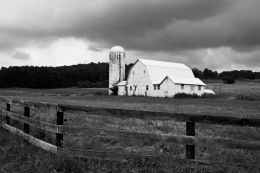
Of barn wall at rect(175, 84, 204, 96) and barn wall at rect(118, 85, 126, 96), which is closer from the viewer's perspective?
barn wall at rect(175, 84, 204, 96)

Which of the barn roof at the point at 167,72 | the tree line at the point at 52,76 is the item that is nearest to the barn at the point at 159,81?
the barn roof at the point at 167,72

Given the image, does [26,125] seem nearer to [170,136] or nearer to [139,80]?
[170,136]

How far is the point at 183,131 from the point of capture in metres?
11.2

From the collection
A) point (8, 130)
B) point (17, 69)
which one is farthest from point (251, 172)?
point (17, 69)

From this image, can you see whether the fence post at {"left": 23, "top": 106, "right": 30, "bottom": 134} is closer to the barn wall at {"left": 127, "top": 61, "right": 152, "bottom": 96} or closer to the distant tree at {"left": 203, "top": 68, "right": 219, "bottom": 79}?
the barn wall at {"left": 127, "top": 61, "right": 152, "bottom": 96}

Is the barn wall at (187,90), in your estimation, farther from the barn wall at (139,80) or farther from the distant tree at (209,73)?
the distant tree at (209,73)

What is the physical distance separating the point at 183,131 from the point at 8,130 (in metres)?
5.58

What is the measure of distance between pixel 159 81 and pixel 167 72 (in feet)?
16.0

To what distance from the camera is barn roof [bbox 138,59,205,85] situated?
6300 centimetres

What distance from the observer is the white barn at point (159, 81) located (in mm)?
59606

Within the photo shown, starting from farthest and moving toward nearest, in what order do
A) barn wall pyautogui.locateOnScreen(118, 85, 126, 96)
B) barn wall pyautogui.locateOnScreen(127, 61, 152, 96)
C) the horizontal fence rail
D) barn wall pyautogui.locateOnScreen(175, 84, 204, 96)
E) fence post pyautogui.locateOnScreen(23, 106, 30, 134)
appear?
barn wall pyautogui.locateOnScreen(118, 85, 126, 96), barn wall pyautogui.locateOnScreen(127, 61, 152, 96), barn wall pyautogui.locateOnScreen(175, 84, 204, 96), fence post pyautogui.locateOnScreen(23, 106, 30, 134), the horizontal fence rail

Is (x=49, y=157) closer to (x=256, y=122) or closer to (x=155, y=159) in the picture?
(x=155, y=159)

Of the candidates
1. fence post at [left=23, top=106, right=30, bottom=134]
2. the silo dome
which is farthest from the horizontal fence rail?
the silo dome

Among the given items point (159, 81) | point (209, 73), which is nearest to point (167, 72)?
point (159, 81)
